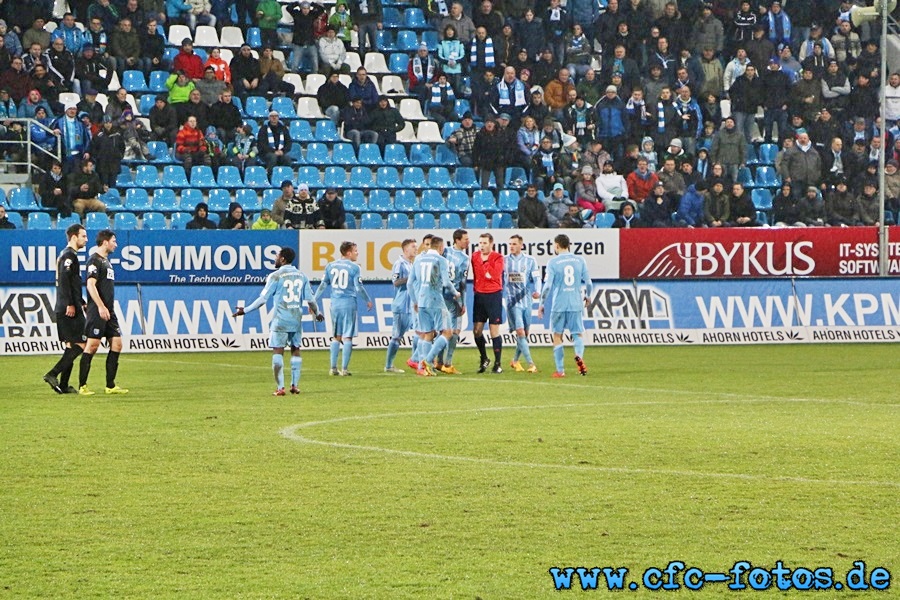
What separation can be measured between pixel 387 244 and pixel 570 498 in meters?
21.5

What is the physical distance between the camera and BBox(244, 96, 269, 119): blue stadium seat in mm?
33531

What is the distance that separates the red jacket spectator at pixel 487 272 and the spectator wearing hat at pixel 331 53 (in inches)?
517

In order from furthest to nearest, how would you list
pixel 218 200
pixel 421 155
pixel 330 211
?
pixel 421 155 < pixel 218 200 < pixel 330 211

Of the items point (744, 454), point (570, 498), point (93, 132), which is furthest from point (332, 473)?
point (93, 132)

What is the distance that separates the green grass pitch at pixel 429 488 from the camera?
777 centimetres

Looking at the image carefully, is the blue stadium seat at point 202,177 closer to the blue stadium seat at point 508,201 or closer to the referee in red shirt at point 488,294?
the blue stadium seat at point 508,201

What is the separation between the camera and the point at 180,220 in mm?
31281

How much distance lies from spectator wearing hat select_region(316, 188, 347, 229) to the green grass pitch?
1194cm

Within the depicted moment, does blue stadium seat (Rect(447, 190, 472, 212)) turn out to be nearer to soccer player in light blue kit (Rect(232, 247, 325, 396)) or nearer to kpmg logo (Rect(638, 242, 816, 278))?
kpmg logo (Rect(638, 242, 816, 278))

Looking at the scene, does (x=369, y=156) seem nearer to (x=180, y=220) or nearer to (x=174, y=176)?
(x=174, y=176)

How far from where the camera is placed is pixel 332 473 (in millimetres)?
11273

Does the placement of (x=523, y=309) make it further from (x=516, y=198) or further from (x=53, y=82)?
(x=53, y=82)

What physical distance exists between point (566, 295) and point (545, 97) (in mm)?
13947

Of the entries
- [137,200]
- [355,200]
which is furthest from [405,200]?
[137,200]
